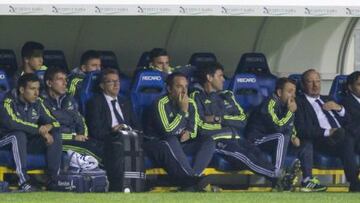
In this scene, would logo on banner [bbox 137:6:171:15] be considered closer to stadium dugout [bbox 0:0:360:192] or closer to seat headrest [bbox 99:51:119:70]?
stadium dugout [bbox 0:0:360:192]

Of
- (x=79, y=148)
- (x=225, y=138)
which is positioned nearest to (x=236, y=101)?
(x=225, y=138)

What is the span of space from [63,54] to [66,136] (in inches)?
71.0

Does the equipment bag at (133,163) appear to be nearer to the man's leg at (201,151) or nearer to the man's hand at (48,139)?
the man's leg at (201,151)

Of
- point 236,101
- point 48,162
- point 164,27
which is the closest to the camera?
point 48,162

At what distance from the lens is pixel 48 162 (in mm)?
17750

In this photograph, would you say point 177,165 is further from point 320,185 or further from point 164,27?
point 164,27

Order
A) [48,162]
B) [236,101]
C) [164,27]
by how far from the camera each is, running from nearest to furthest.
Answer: [48,162]
[236,101]
[164,27]

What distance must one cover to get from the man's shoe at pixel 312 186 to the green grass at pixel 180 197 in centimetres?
61

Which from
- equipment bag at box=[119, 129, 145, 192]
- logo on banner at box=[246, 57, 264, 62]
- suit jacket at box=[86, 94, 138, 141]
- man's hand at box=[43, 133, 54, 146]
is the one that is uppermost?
logo on banner at box=[246, 57, 264, 62]

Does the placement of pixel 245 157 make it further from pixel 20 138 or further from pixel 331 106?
pixel 20 138

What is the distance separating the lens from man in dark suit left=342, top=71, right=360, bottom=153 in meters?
19.2

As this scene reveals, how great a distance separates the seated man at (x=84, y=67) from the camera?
18.8 m

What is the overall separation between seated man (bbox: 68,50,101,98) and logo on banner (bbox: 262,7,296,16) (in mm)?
2353

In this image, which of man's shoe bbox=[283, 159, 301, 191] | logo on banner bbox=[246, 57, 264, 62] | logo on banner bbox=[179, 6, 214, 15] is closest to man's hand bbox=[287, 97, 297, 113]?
man's shoe bbox=[283, 159, 301, 191]
